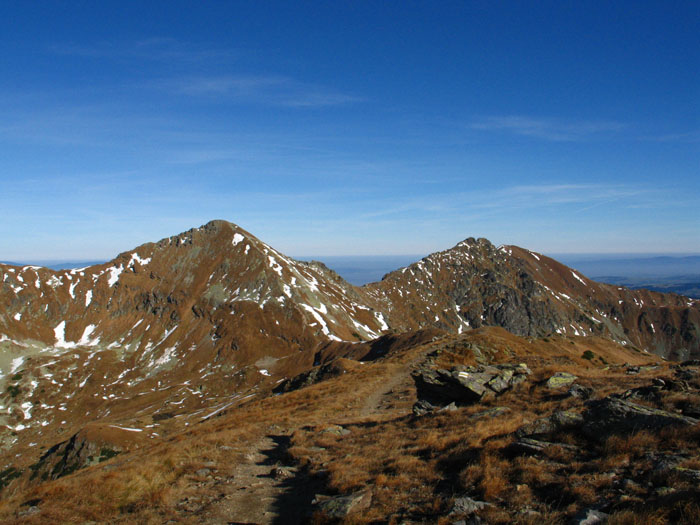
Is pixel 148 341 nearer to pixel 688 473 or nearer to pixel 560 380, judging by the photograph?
pixel 560 380

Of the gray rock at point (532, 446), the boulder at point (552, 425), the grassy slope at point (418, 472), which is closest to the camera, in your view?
the grassy slope at point (418, 472)

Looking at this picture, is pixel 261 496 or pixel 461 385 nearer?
pixel 261 496

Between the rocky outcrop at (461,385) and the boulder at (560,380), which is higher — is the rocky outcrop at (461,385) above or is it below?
below

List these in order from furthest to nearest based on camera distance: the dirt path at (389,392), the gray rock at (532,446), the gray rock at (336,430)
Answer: the dirt path at (389,392), the gray rock at (336,430), the gray rock at (532,446)

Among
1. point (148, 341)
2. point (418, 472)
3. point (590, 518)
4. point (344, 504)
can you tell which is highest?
point (590, 518)

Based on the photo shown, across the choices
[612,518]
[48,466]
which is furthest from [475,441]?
[48,466]

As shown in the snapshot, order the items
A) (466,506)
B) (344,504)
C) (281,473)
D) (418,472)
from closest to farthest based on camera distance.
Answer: (466,506), (344,504), (418,472), (281,473)

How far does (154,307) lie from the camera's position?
193250mm

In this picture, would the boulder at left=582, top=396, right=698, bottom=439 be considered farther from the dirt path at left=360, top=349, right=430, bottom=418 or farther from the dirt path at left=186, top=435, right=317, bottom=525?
the dirt path at left=360, top=349, right=430, bottom=418

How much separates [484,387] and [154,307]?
654ft

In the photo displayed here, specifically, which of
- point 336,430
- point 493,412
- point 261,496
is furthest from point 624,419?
point 336,430

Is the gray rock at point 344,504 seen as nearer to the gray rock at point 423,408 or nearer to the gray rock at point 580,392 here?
the gray rock at point 423,408

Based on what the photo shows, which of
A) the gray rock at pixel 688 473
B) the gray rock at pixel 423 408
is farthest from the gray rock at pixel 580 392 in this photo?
the gray rock at pixel 688 473

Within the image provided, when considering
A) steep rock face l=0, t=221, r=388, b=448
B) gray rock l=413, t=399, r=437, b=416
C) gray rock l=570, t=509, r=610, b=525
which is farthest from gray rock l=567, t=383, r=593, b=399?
steep rock face l=0, t=221, r=388, b=448
